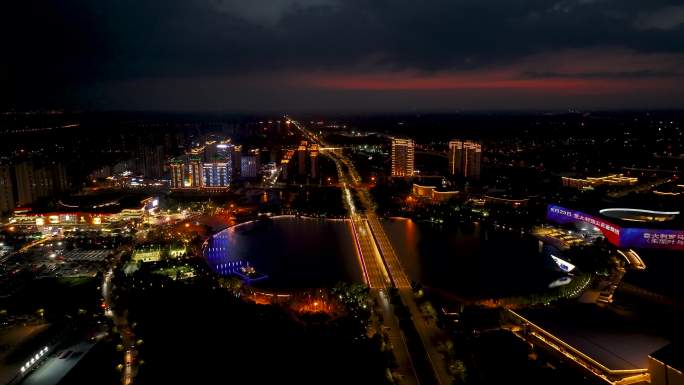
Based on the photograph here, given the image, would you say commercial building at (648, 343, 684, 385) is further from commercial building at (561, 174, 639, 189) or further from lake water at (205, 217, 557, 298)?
commercial building at (561, 174, 639, 189)

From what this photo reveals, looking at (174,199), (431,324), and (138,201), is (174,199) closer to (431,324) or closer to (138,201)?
(138,201)

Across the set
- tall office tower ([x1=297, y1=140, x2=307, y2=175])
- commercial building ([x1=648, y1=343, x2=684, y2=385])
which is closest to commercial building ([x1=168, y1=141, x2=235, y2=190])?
tall office tower ([x1=297, y1=140, x2=307, y2=175])

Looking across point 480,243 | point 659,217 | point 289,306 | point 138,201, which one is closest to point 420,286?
point 289,306

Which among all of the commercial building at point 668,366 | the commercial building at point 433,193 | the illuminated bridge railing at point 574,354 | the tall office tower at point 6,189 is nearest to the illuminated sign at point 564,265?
the illuminated bridge railing at point 574,354

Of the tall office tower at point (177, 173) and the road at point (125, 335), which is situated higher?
the tall office tower at point (177, 173)

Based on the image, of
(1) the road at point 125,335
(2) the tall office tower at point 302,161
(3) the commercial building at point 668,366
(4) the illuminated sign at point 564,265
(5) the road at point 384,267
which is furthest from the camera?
(2) the tall office tower at point 302,161

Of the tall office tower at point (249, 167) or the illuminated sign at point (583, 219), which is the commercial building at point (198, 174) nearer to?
the tall office tower at point (249, 167)
